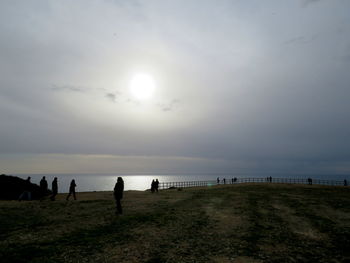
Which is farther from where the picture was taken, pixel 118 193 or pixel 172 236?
pixel 118 193

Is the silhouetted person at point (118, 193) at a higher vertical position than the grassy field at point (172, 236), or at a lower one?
higher

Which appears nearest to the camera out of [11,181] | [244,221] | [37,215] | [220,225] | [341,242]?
[341,242]

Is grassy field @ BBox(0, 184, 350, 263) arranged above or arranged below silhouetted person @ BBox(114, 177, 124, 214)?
below

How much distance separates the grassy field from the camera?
833cm

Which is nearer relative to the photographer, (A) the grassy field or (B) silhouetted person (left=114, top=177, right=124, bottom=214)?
(A) the grassy field

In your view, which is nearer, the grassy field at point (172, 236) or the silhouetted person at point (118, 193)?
the grassy field at point (172, 236)

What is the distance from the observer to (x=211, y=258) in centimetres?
821

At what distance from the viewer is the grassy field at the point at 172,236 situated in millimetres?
8328

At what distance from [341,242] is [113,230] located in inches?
448

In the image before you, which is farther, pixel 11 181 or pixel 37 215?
pixel 11 181

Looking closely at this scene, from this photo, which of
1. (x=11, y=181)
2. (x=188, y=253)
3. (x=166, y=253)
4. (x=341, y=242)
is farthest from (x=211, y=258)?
(x=11, y=181)

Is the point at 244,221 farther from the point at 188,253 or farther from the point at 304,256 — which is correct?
the point at 188,253

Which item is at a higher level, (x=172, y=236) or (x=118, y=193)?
(x=118, y=193)

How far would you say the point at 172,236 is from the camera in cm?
1076
